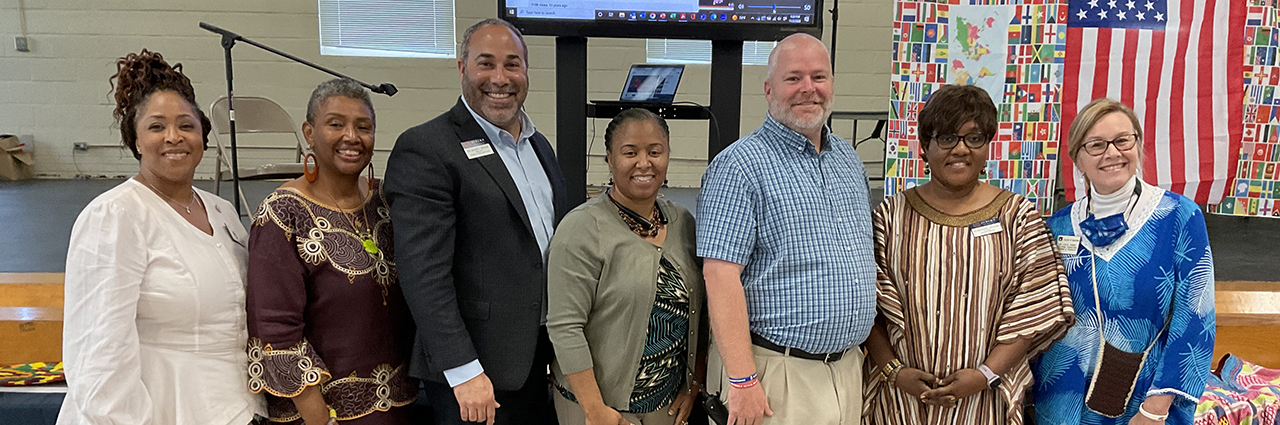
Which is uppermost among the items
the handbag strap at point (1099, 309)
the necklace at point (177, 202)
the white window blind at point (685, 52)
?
the white window blind at point (685, 52)

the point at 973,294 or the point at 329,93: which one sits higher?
the point at 329,93

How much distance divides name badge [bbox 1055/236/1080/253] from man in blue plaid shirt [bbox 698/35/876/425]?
1.55ft

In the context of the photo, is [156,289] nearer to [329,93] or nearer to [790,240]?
[329,93]

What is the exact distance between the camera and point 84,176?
707cm

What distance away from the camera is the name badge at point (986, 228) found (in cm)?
155

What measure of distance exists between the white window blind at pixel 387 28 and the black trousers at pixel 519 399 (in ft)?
18.5

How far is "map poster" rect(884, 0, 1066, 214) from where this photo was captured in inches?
125

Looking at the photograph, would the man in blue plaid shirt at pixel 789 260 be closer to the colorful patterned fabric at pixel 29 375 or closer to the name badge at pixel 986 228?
the name badge at pixel 986 228

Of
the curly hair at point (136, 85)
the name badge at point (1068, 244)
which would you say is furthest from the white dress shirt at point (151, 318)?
the name badge at point (1068, 244)

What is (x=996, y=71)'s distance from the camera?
3.24m

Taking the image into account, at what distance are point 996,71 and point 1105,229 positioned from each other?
1.90 meters

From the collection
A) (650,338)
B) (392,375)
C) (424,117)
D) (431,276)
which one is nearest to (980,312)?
(650,338)

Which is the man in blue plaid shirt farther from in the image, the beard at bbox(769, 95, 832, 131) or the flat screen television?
the flat screen television

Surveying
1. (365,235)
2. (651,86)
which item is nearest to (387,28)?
(651,86)
